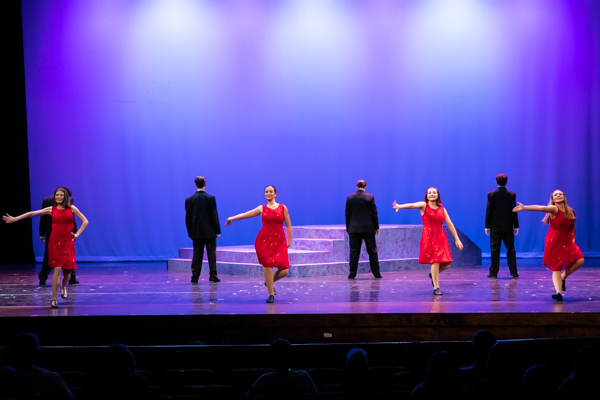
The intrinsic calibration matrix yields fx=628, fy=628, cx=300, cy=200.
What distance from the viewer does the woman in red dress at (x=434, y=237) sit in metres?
6.75

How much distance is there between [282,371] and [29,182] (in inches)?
365

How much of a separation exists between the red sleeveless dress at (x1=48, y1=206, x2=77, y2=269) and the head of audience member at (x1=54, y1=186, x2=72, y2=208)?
0.06 m

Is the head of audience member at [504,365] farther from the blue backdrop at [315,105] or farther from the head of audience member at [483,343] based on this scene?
the blue backdrop at [315,105]

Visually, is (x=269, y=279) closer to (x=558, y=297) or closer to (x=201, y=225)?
(x=201, y=225)

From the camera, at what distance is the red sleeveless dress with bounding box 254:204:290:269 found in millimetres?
6379

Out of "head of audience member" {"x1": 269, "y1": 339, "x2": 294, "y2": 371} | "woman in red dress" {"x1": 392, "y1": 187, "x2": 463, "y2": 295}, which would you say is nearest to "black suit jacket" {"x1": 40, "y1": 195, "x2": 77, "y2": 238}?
"woman in red dress" {"x1": 392, "y1": 187, "x2": 463, "y2": 295}

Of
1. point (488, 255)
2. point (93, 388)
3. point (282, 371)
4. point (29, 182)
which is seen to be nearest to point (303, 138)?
point (488, 255)

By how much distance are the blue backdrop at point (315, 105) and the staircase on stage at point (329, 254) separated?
1614 millimetres

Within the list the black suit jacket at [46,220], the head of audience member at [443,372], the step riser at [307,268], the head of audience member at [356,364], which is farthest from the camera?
the step riser at [307,268]

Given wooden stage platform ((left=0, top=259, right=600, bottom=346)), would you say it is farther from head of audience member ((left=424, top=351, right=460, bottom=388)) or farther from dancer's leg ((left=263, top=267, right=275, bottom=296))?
head of audience member ((left=424, top=351, right=460, bottom=388))

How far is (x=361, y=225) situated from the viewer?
8.55 m

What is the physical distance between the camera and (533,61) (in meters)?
11.4

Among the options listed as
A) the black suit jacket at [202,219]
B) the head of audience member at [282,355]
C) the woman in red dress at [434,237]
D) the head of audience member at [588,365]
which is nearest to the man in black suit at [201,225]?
the black suit jacket at [202,219]

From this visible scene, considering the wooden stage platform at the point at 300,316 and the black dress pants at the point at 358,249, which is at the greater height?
the black dress pants at the point at 358,249
